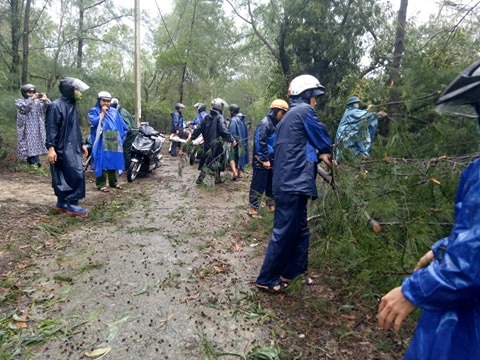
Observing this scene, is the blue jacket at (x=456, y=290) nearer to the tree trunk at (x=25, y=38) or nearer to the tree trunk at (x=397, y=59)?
the tree trunk at (x=397, y=59)

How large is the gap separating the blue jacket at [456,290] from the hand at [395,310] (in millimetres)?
32

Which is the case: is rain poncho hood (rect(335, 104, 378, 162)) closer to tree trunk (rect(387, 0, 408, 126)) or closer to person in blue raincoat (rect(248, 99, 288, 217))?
tree trunk (rect(387, 0, 408, 126))

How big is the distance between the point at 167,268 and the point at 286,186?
1.57 meters

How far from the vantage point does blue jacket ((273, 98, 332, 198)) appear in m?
3.25

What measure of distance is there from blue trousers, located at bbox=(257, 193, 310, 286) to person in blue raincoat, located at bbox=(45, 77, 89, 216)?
3.16 metres

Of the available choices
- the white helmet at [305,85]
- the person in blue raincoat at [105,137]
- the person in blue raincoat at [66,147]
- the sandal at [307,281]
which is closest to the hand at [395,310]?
the sandal at [307,281]

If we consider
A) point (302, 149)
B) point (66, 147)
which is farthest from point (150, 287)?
point (66, 147)

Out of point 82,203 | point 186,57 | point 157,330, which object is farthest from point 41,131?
point 186,57

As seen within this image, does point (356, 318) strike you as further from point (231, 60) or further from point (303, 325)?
point (231, 60)

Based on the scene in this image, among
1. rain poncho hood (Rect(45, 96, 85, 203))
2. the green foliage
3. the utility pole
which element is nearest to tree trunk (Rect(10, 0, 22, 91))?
the utility pole

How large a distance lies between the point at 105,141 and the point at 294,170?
14.7ft

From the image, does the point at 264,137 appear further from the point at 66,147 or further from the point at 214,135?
the point at 66,147

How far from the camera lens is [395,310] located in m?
1.26

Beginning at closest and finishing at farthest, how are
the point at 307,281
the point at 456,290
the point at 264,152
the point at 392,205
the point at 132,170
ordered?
1. the point at 456,290
2. the point at 392,205
3. the point at 307,281
4. the point at 264,152
5. the point at 132,170
